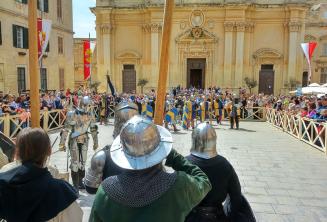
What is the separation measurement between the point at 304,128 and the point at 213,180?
10825 mm

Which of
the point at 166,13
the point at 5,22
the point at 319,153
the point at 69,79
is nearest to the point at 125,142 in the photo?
the point at 166,13

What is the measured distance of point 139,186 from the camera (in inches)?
75.0

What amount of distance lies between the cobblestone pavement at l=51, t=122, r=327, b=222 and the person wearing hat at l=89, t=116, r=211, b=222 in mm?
A: 3416

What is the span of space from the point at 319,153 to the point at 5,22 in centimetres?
1997

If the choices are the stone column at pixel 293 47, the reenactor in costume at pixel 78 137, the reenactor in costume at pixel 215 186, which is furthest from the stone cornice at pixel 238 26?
the reenactor in costume at pixel 215 186

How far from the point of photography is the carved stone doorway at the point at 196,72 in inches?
1220

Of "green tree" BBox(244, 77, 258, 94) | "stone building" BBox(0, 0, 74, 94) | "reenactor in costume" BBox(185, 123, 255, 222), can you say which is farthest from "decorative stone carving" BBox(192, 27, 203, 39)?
"reenactor in costume" BBox(185, 123, 255, 222)

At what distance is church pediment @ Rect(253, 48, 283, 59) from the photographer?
29.6m

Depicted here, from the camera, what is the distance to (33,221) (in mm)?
2285

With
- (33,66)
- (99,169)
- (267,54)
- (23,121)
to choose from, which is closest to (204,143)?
(99,169)

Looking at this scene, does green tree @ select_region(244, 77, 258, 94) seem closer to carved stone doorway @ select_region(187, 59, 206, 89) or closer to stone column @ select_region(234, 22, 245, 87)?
stone column @ select_region(234, 22, 245, 87)

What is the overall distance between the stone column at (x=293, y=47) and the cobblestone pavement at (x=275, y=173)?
56.8 feet

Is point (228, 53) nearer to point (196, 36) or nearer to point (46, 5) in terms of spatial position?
point (196, 36)

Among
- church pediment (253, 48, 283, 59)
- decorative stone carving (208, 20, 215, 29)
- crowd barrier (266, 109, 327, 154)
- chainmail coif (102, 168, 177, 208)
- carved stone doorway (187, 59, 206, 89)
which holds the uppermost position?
decorative stone carving (208, 20, 215, 29)
